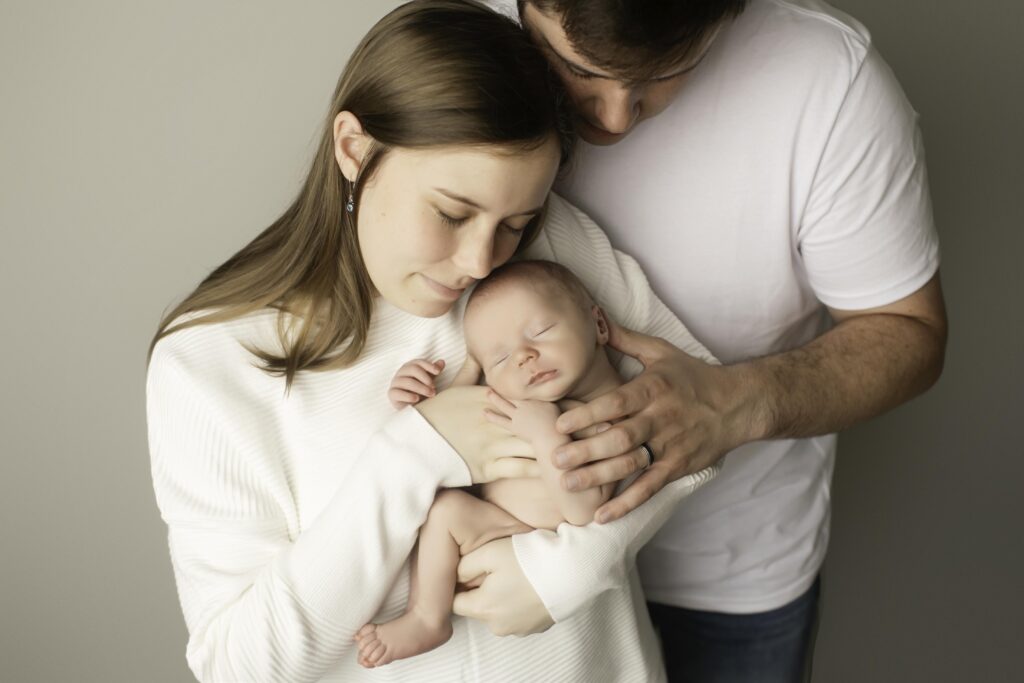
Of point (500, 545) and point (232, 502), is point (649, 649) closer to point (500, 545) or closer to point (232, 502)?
point (500, 545)

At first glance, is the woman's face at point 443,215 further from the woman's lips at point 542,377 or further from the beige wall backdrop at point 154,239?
the beige wall backdrop at point 154,239

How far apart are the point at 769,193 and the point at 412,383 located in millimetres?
761

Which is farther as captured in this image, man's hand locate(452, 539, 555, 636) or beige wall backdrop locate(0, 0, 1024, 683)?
beige wall backdrop locate(0, 0, 1024, 683)

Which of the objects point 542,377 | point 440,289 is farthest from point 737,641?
point 440,289

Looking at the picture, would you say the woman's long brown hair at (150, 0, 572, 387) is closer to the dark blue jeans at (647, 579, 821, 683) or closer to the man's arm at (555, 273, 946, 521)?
the man's arm at (555, 273, 946, 521)

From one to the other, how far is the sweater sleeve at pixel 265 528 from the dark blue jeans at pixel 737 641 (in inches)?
34.8

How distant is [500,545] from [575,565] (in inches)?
5.3

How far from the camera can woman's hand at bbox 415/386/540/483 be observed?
5.36ft

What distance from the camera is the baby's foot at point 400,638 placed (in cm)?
157

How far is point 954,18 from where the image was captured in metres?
2.38

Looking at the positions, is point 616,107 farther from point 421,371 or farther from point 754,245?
point 421,371

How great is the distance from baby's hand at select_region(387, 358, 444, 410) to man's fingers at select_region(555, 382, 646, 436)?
0.24 meters

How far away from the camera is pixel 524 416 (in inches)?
64.7

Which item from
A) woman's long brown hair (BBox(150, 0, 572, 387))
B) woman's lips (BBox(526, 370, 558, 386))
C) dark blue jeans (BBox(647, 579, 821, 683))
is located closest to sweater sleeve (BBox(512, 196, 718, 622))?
woman's long brown hair (BBox(150, 0, 572, 387))
